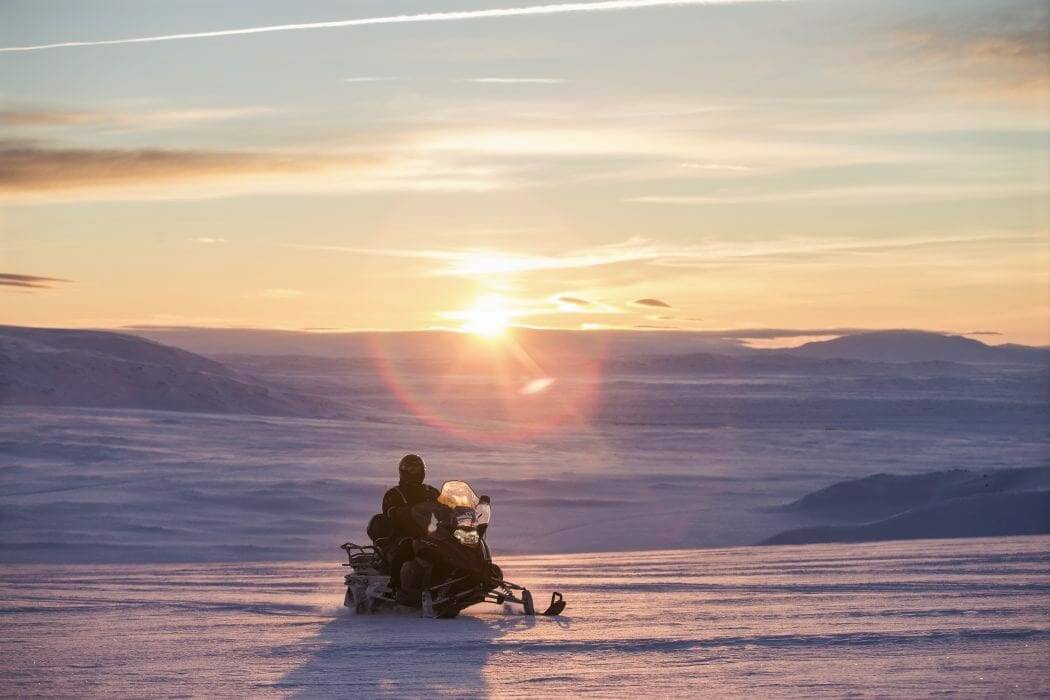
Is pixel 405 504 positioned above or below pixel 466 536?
above

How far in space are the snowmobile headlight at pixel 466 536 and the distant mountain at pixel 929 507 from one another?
9445 mm

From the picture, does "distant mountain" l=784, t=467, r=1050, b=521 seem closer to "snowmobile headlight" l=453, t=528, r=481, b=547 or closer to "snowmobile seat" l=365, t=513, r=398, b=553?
"snowmobile seat" l=365, t=513, r=398, b=553

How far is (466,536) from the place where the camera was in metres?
10.8

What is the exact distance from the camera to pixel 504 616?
11109 mm

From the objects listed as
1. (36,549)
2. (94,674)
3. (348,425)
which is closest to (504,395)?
(348,425)

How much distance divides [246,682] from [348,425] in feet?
109

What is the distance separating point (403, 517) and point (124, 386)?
36.8m

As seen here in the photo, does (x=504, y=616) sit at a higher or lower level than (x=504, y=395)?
lower

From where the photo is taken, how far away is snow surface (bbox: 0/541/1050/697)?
25.2 feet

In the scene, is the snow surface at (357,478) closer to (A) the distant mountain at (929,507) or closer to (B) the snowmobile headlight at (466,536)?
(A) the distant mountain at (929,507)

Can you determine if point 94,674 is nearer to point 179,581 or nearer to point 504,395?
point 179,581

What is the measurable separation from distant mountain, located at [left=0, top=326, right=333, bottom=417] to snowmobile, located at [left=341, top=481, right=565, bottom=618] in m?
32.3

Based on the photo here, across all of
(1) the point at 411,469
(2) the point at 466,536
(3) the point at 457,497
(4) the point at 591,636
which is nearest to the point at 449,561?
(2) the point at 466,536

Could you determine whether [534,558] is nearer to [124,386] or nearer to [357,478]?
[357,478]
